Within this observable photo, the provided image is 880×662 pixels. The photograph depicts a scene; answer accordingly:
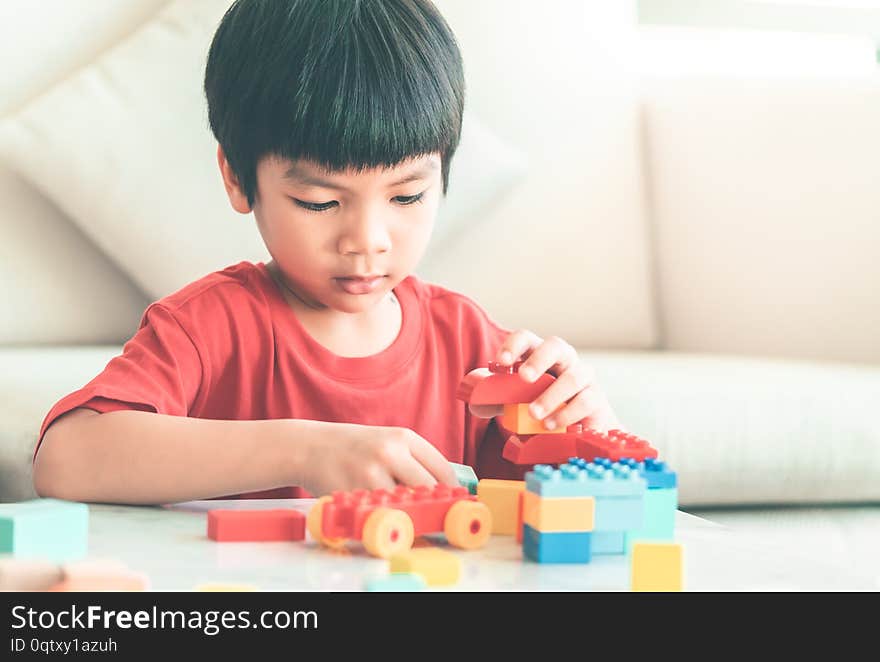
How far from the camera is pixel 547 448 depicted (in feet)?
2.60

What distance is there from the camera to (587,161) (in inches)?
74.3

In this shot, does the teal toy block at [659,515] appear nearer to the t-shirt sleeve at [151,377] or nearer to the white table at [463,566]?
the white table at [463,566]

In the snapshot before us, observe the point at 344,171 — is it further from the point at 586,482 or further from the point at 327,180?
the point at 586,482

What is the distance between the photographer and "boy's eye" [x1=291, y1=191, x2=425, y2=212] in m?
0.93

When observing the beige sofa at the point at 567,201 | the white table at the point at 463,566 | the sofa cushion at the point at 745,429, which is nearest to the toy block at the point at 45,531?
the white table at the point at 463,566

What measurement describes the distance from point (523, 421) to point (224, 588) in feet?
1.06

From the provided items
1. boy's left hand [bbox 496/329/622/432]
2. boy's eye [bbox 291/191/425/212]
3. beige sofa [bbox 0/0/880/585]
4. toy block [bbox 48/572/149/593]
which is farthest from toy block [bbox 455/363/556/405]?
beige sofa [bbox 0/0/880/585]

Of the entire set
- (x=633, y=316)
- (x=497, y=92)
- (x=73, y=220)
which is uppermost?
(x=497, y=92)

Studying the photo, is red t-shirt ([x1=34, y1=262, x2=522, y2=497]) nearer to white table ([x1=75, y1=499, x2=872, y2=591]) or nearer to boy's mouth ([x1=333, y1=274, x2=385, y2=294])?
boy's mouth ([x1=333, y1=274, x2=385, y2=294])

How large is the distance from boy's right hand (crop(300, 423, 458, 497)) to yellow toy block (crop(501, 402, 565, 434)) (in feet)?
0.20

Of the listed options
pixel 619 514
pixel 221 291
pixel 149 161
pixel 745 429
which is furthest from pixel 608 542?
pixel 149 161
